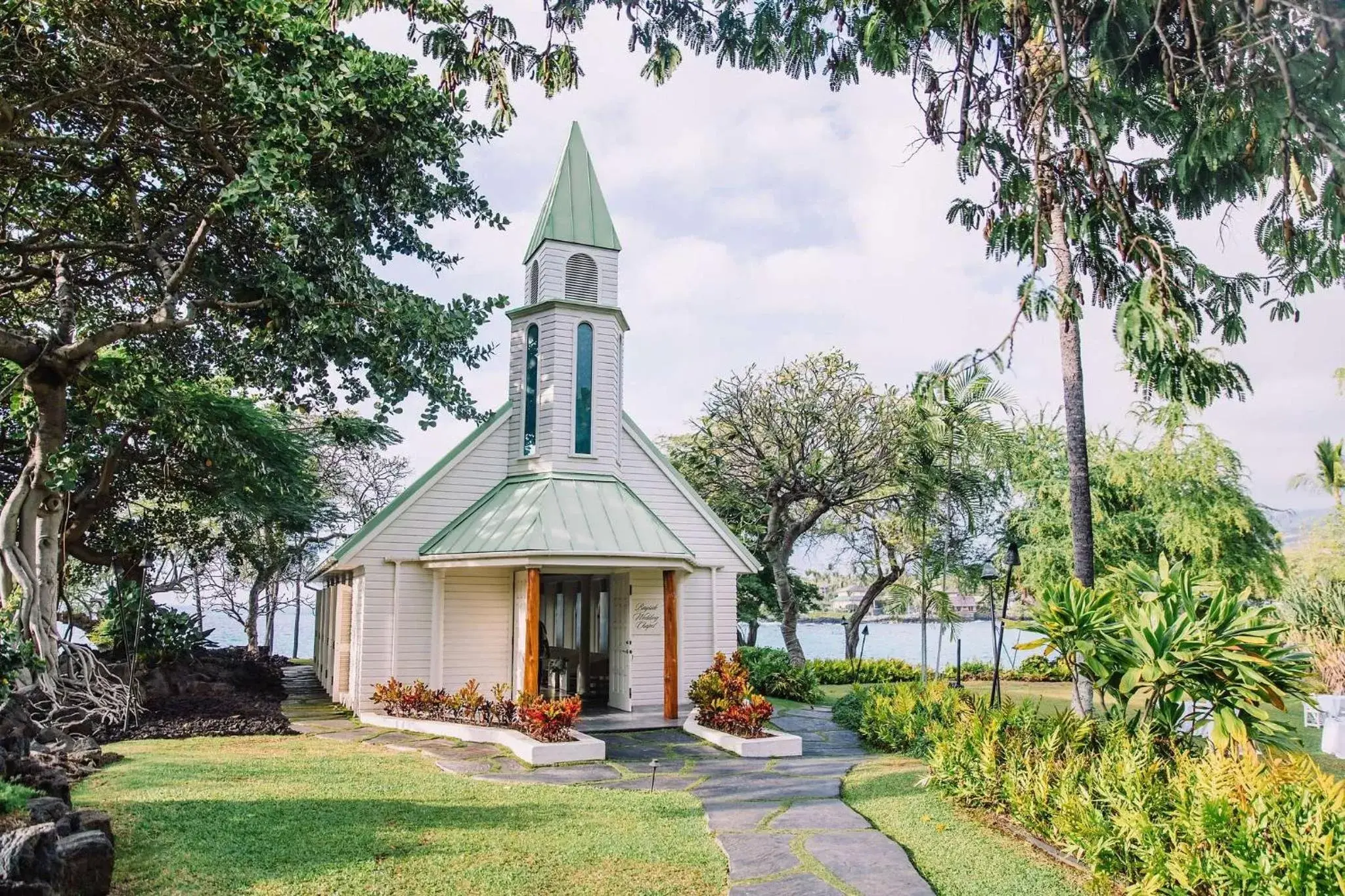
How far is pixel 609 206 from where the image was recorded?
16.4 m

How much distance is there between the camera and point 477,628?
14078 mm

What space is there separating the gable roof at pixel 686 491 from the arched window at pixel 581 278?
7.77 ft

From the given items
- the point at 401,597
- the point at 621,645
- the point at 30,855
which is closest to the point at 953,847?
the point at 30,855

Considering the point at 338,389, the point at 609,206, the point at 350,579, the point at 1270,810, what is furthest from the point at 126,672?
the point at 1270,810

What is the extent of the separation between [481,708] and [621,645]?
3338 millimetres

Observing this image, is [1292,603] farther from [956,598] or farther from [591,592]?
[591,592]

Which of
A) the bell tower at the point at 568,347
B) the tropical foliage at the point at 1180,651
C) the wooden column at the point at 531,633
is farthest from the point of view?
the bell tower at the point at 568,347

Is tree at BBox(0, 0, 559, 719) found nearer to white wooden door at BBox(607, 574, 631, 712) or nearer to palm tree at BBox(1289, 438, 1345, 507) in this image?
white wooden door at BBox(607, 574, 631, 712)

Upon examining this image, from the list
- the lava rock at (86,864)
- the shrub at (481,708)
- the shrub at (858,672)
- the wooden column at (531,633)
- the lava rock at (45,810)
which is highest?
the wooden column at (531,633)

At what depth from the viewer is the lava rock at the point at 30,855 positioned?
442 cm

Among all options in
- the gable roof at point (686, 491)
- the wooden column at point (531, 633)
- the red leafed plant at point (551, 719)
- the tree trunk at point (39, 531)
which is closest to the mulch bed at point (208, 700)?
the tree trunk at point (39, 531)

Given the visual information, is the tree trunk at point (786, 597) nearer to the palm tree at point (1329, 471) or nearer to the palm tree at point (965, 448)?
the palm tree at point (965, 448)

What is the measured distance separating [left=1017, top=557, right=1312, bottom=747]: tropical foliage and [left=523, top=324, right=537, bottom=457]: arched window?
9364mm

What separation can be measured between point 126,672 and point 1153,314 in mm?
15200
